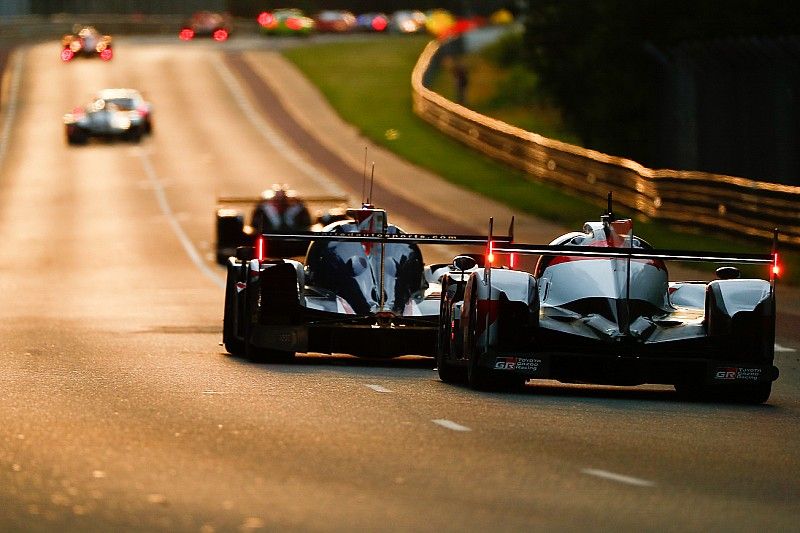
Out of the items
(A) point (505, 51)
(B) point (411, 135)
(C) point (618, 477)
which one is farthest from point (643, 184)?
(A) point (505, 51)

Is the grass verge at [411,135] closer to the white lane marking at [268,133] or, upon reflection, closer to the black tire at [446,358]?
the white lane marking at [268,133]

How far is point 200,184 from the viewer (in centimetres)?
5219

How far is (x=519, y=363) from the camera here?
14422 millimetres

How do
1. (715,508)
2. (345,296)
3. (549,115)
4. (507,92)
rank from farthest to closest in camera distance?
(507,92)
(549,115)
(345,296)
(715,508)

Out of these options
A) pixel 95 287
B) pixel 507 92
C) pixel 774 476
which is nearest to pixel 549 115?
pixel 507 92

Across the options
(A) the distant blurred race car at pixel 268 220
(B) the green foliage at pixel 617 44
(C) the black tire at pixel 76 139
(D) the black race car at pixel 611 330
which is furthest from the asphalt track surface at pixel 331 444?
(C) the black tire at pixel 76 139

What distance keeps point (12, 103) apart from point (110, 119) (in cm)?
1220

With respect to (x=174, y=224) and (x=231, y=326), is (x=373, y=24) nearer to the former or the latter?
(x=174, y=224)

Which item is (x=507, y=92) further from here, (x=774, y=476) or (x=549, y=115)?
(x=774, y=476)

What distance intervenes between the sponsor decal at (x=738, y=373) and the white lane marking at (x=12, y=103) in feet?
149

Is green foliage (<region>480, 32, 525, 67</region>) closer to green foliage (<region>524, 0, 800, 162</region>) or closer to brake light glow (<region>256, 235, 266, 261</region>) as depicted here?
green foliage (<region>524, 0, 800, 162</region>)

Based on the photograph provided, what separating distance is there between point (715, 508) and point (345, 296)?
8644 millimetres

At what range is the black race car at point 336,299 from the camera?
17078 millimetres

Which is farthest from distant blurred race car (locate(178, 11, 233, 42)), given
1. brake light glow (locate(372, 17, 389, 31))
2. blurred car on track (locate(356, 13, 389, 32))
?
brake light glow (locate(372, 17, 389, 31))
